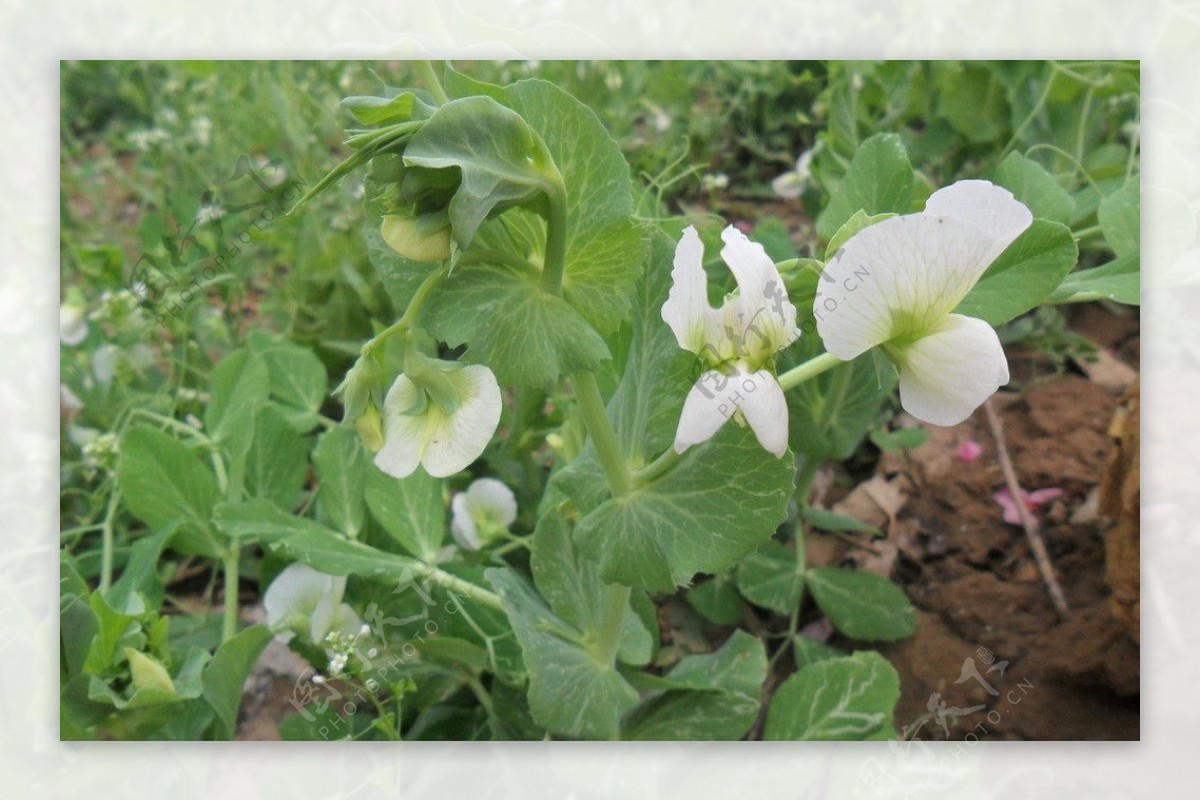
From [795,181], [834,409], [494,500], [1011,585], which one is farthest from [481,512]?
[795,181]

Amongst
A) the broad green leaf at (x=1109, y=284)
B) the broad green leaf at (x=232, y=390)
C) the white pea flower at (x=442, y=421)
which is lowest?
the broad green leaf at (x=232, y=390)

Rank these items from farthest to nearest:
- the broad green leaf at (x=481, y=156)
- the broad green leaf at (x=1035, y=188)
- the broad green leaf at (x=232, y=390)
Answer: the broad green leaf at (x=232, y=390)
the broad green leaf at (x=1035, y=188)
the broad green leaf at (x=481, y=156)

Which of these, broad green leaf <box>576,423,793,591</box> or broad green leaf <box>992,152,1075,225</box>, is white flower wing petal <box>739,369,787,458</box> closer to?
broad green leaf <box>576,423,793,591</box>

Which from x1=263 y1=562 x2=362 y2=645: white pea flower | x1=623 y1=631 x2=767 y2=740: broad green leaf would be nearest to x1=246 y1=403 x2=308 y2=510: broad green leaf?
Result: x1=263 y1=562 x2=362 y2=645: white pea flower

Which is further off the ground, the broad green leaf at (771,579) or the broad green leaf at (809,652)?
the broad green leaf at (771,579)

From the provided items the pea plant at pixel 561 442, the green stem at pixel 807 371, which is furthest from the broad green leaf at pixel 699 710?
the green stem at pixel 807 371

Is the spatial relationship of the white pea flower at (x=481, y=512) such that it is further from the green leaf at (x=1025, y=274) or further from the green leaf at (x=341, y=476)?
the green leaf at (x=1025, y=274)

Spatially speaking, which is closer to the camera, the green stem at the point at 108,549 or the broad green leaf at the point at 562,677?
the broad green leaf at the point at 562,677

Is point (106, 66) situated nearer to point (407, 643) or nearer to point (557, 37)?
point (557, 37)
